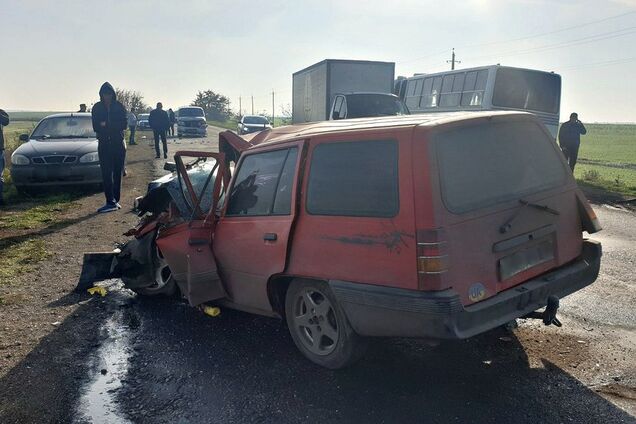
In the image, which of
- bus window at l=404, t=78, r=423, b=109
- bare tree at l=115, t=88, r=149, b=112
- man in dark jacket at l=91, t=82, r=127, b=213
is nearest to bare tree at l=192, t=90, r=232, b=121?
bare tree at l=115, t=88, r=149, b=112

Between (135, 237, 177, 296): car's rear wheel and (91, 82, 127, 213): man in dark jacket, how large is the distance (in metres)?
5.31

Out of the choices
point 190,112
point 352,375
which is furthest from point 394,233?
point 190,112

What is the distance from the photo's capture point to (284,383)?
152 inches

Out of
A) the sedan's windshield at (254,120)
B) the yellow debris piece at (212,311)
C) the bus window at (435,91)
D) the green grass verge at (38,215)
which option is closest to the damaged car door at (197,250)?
the yellow debris piece at (212,311)

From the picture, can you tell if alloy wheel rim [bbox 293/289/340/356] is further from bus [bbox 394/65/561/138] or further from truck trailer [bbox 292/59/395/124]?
truck trailer [bbox 292/59/395/124]

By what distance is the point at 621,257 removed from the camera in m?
7.14

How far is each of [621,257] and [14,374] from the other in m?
6.99

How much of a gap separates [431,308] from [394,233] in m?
0.51

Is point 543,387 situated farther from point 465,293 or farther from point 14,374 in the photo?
point 14,374

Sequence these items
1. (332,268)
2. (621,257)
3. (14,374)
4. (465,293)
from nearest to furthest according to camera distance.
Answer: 1. (465,293)
2. (332,268)
3. (14,374)
4. (621,257)

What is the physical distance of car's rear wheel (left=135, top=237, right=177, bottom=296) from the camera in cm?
559

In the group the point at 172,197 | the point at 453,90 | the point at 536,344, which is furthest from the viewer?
the point at 453,90

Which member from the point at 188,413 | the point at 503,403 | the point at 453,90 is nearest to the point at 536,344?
the point at 503,403

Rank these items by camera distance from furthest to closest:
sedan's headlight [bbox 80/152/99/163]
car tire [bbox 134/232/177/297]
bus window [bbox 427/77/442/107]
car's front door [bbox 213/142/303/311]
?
bus window [bbox 427/77/442/107] → sedan's headlight [bbox 80/152/99/163] → car tire [bbox 134/232/177/297] → car's front door [bbox 213/142/303/311]
